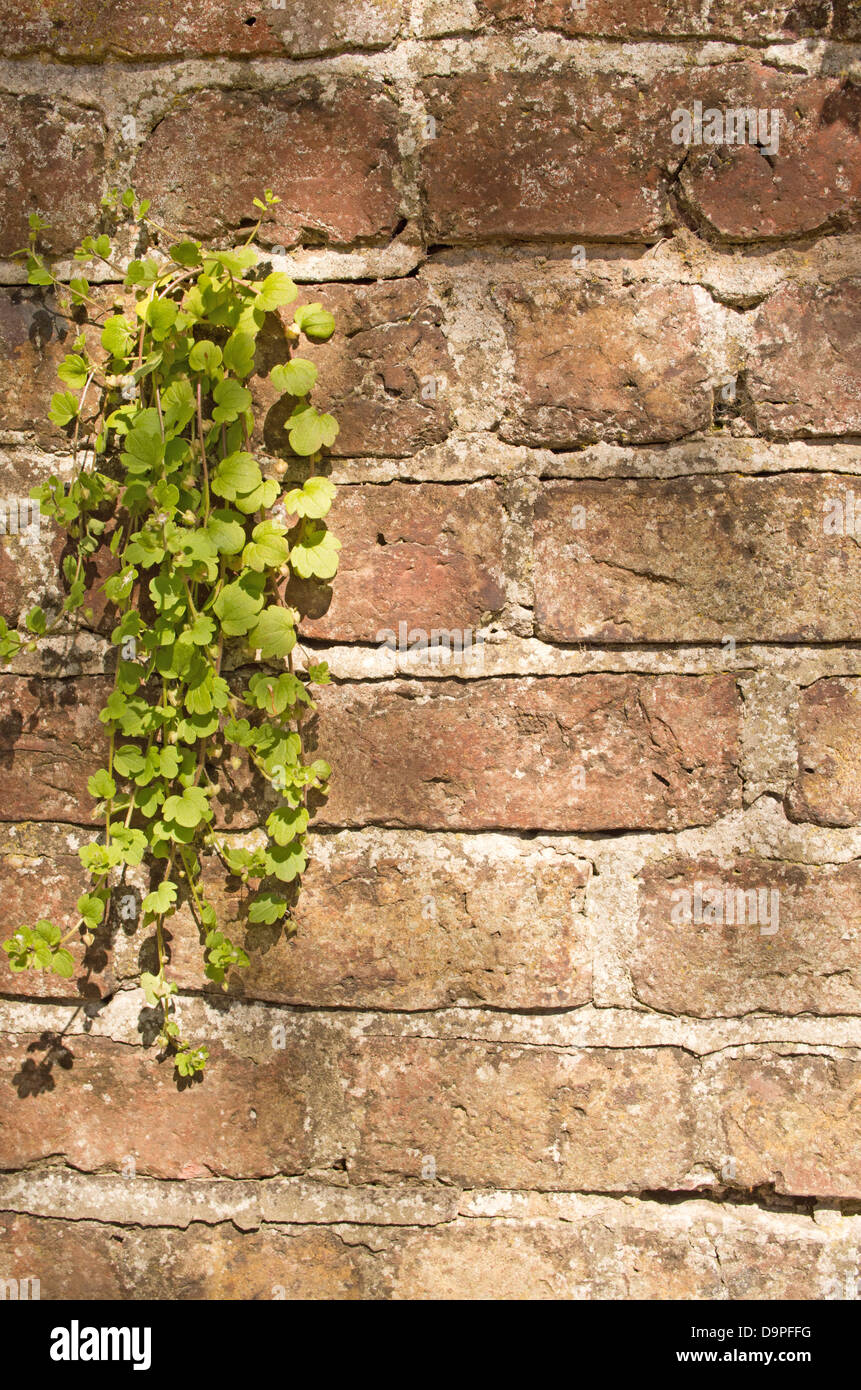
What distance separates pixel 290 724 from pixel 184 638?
0.14 m

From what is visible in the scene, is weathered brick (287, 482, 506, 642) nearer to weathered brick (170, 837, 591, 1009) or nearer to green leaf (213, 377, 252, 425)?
green leaf (213, 377, 252, 425)

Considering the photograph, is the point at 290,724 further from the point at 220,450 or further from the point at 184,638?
the point at 220,450

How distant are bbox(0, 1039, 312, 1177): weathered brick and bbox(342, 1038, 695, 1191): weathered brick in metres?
0.09

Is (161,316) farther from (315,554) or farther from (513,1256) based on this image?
(513,1256)

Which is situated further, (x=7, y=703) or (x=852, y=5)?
(x=7, y=703)

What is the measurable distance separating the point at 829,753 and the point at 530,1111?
0.50 meters

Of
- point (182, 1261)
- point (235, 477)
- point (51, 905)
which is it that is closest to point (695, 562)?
point (235, 477)

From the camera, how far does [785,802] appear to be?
3.11 feet

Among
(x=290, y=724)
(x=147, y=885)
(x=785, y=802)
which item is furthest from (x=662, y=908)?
(x=147, y=885)

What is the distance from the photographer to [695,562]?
36.7 inches

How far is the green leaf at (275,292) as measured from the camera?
889 mm

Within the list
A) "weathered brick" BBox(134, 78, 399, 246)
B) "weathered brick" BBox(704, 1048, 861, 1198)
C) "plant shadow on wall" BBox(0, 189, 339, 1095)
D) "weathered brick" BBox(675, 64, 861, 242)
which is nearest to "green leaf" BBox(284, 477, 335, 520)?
"plant shadow on wall" BBox(0, 189, 339, 1095)

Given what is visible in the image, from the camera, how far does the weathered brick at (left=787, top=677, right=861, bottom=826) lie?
94 centimetres

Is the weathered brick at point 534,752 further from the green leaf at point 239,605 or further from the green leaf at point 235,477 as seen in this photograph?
the green leaf at point 235,477
